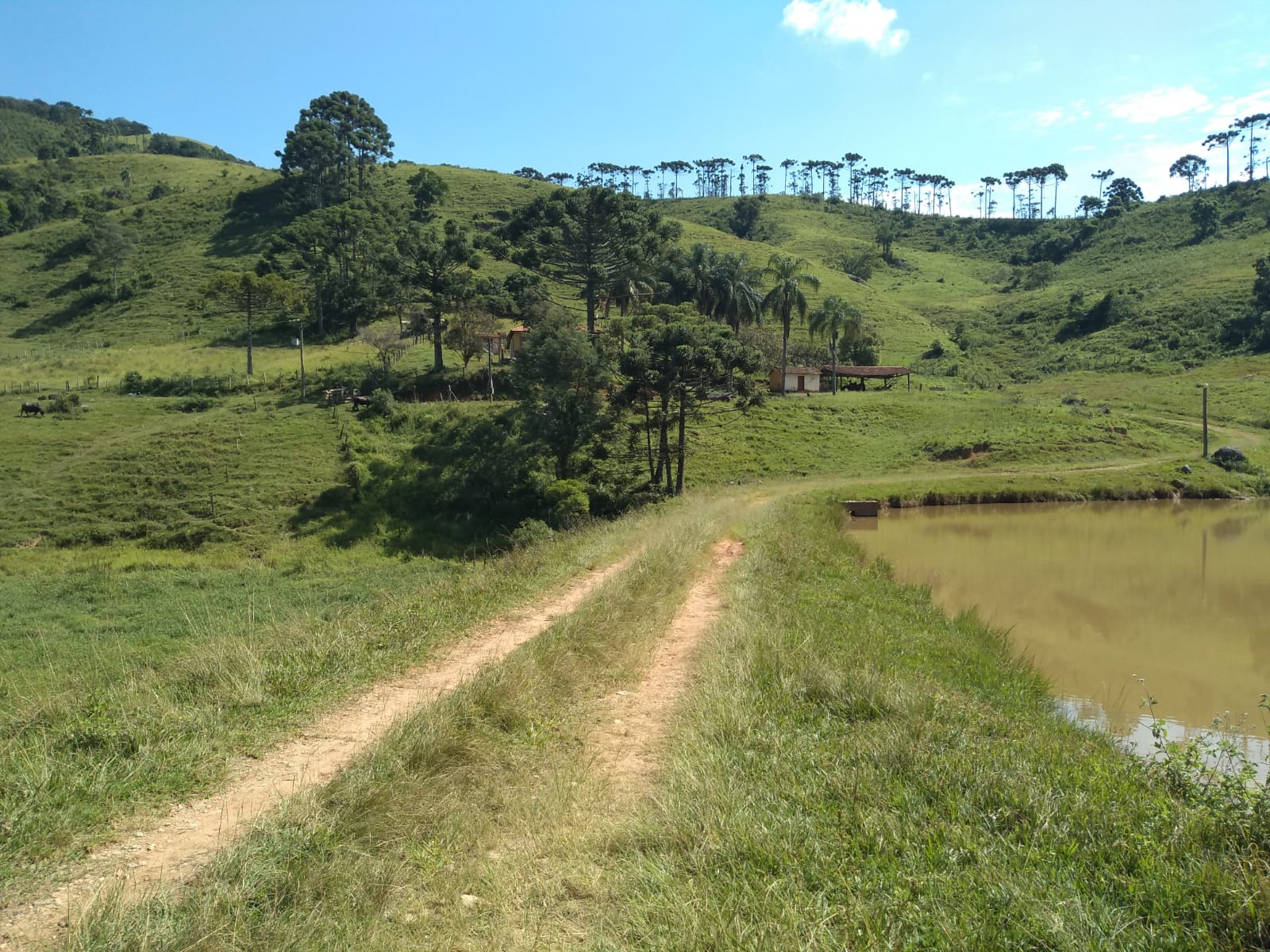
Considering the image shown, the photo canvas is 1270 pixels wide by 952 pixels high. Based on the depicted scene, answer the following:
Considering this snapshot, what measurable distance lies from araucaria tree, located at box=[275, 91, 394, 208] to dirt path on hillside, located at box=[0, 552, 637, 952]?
91.8 meters

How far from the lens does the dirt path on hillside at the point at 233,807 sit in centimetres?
382

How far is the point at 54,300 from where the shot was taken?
223ft

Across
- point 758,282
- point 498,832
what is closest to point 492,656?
point 498,832

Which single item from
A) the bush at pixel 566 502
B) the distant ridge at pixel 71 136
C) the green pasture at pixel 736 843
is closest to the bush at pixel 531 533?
the bush at pixel 566 502

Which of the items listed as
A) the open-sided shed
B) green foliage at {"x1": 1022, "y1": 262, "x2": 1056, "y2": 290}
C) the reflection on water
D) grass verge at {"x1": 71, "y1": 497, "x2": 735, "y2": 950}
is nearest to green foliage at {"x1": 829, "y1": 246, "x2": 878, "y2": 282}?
green foliage at {"x1": 1022, "y1": 262, "x2": 1056, "y2": 290}

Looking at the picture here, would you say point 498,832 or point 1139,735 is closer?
point 498,832

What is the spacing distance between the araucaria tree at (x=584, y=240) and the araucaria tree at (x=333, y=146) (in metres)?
55.7

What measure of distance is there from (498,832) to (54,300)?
81.8m

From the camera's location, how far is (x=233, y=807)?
4969mm

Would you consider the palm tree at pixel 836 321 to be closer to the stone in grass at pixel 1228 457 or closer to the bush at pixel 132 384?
the stone in grass at pixel 1228 457

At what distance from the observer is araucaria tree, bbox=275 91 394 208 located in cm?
9019

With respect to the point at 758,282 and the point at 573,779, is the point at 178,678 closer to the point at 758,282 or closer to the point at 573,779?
the point at 573,779

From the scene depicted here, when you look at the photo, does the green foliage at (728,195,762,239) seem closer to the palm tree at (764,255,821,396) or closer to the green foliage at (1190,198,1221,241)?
the green foliage at (1190,198,1221,241)

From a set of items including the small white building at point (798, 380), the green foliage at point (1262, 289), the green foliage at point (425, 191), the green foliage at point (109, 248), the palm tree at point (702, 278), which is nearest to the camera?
the palm tree at point (702, 278)
